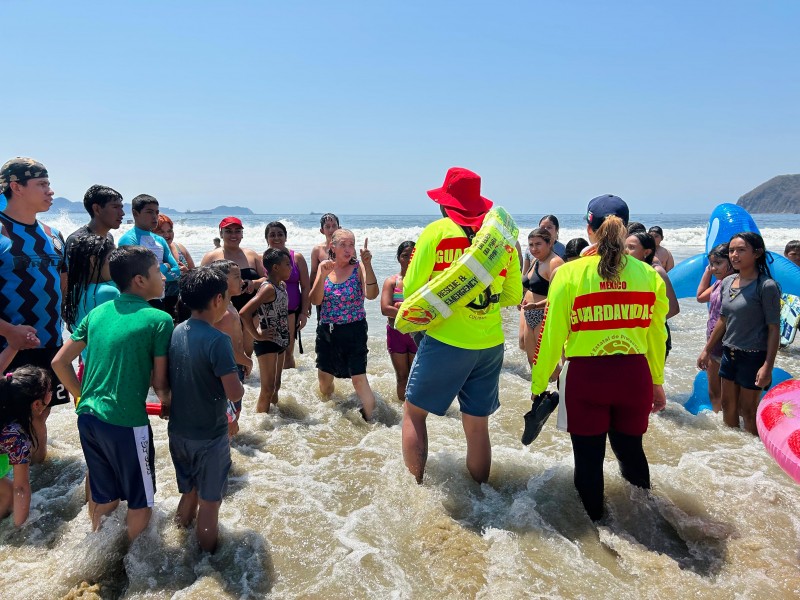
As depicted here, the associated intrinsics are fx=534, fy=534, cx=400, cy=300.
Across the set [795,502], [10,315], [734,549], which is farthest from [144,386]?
[795,502]

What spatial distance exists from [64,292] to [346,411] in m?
2.72

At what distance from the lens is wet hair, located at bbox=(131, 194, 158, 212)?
5.04 metres

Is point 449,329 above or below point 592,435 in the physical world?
above

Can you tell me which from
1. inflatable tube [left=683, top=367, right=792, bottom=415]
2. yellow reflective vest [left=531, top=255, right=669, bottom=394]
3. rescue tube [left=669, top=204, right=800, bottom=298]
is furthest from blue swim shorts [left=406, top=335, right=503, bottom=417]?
rescue tube [left=669, top=204, right=800, bottom=298]

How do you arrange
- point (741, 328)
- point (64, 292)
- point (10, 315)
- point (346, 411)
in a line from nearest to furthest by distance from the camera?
1. point (10, 315)
2. point (64, 292)
3. point (741, 328)
4. point (346, 411)

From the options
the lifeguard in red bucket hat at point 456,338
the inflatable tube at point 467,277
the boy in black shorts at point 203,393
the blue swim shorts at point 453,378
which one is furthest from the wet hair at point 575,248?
the boy in black shorts at point 203,393

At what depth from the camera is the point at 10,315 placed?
3.48m

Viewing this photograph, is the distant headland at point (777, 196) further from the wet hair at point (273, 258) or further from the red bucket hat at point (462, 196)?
the red bucket hat at point (462, 196)

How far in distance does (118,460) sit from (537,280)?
4863mm

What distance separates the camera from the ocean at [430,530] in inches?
107

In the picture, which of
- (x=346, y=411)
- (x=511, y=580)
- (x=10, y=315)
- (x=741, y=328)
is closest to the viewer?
(x=511, y=580)

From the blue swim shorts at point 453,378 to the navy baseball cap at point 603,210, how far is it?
98 cm

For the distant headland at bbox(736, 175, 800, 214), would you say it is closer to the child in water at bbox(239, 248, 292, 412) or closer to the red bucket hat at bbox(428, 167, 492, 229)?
the child in water at bbox(239, 248, 292, 412)

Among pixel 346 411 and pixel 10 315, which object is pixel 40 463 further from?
pixel 346 411
